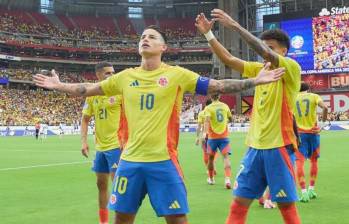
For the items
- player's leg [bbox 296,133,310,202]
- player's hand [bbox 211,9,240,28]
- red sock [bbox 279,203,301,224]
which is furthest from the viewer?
player's leg [bbox 296,133,310,202]

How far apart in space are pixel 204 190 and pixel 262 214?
10.6 ft

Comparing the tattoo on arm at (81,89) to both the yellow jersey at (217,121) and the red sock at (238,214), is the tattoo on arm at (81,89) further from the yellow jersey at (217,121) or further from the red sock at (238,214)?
the yellow jersey at (217,121)

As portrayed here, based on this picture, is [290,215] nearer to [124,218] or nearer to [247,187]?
[247,187]

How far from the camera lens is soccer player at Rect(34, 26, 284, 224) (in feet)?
15.9

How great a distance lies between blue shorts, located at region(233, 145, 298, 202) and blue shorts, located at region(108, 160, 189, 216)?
105cm

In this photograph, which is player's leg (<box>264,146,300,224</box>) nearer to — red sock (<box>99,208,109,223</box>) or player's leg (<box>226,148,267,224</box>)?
player's leg (<box>226,148,267,224</box>)

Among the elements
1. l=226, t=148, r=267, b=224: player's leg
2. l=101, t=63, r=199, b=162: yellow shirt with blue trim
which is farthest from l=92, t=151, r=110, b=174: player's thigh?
l=101, t=63, r=199, b=162: yellow shirt with blue trim

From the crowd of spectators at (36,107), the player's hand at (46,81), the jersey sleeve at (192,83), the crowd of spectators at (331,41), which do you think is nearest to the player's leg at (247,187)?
the jersey sleeve at (192,83)

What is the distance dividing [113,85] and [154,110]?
59 cm

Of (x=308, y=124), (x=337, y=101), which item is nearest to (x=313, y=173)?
(x=308, y=124)

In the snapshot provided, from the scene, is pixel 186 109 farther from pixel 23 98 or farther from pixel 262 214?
pixel 262 214

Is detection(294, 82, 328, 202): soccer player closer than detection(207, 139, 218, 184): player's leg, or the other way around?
detection(294, 82, 328, 202): soccer player

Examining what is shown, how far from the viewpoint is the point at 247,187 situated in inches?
223

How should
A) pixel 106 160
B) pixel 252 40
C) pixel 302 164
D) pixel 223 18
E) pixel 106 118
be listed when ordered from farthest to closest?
pixel 302 164, pixel 106 118, pixel 106 160, pixel 223 18, pixel 252 40
